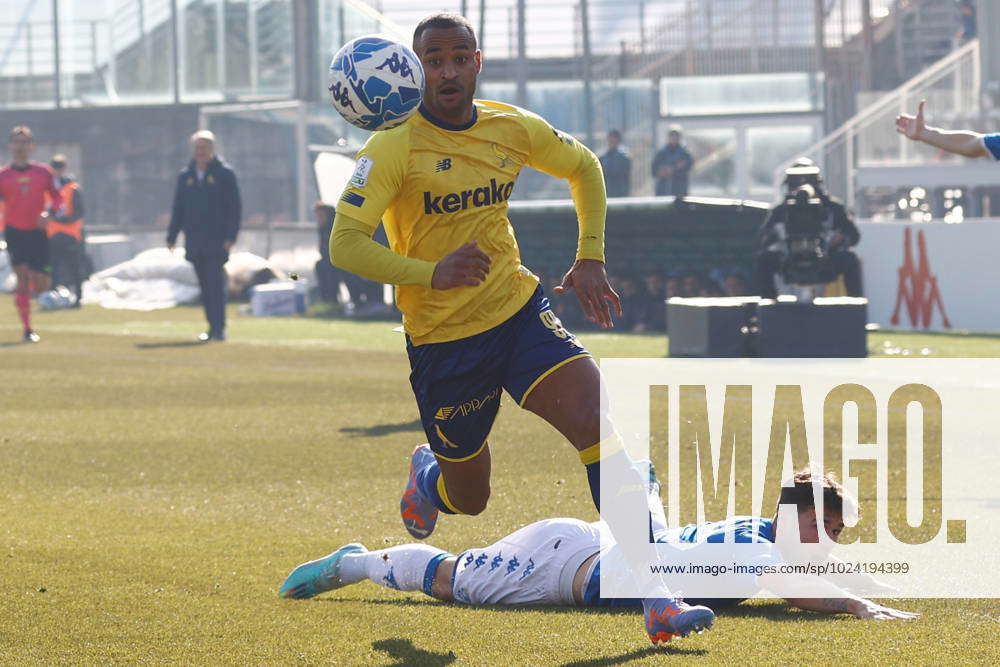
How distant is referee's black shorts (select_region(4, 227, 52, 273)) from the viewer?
19.7m

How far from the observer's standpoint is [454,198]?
594 cm

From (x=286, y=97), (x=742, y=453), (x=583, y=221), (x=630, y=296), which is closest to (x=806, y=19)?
(x=286, y=97)

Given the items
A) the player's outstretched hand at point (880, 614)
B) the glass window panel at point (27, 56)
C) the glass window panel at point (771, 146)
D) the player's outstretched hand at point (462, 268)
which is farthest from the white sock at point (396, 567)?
the glass window panel at point (27, 56)

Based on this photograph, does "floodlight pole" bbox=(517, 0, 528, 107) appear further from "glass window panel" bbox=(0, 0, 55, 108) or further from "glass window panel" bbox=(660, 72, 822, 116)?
"glass window panel" bbox=(0, 0, 55, 108)

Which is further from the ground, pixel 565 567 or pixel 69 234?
pixel 69 234

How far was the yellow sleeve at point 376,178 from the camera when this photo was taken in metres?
5.71

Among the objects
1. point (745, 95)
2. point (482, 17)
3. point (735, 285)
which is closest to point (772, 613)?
point (735, 285)

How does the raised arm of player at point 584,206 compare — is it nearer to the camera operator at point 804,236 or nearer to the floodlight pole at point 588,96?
the camera operator at point 804,236

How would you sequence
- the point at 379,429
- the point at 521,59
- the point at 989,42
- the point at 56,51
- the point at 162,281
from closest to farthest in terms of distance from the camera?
the point at 379,429 < the point at 162,281 < the point at 989,42 < the point at 521,59 < the point at 56,51

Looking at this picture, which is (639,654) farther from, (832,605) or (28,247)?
(28,247)

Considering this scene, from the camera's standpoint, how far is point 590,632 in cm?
561

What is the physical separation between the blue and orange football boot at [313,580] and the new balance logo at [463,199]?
140cm

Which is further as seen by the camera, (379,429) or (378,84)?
(379,429)

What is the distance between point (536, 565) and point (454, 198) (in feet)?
4.35
